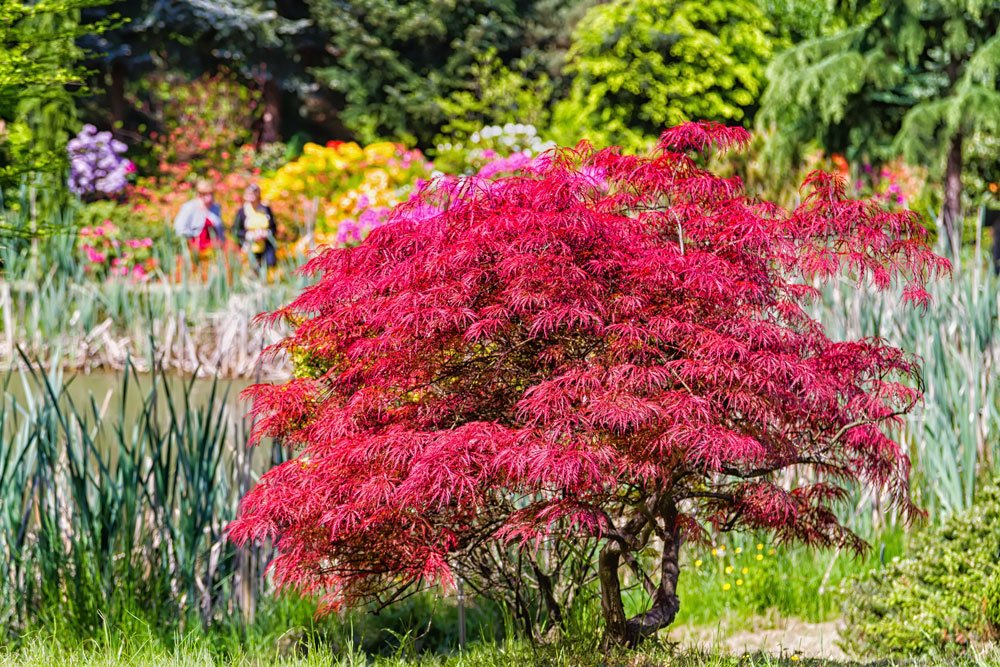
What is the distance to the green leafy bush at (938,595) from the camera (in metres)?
3.79

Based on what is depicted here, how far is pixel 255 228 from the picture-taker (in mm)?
9875

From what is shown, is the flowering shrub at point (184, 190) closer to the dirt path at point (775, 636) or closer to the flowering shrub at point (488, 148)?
the flowering shrub at point (488, 148)

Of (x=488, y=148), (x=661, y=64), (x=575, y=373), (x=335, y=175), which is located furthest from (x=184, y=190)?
Answer: (x=575, y=373)

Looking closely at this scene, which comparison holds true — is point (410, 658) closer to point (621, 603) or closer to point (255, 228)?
point (621, 603)

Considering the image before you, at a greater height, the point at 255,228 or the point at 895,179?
the point at 255,228

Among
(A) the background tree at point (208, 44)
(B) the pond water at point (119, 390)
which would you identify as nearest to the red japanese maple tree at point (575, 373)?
(B) the pond water at point (119, 390)

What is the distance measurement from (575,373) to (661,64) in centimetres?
1436

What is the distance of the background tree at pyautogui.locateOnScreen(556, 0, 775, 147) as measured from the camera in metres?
16.3

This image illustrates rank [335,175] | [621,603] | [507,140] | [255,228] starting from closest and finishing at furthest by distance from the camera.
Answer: [621,603] → [255,228] → [335,175] → [507,140]

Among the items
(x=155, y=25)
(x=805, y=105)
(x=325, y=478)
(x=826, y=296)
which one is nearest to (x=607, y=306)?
(x=325, y=478)

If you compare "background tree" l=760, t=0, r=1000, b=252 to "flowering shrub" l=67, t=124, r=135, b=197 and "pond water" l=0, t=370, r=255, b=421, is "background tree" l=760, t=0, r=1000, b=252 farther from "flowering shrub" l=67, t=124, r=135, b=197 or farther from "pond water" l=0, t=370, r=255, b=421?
"flowering shrub" l=67, t=124, r=135, b=197

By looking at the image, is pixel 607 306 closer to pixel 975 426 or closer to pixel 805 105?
pixel 975 426

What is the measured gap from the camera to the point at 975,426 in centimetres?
455

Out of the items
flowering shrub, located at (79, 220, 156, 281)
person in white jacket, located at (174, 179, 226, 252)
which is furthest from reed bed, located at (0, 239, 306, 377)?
flowering shrub, located at (79, 220, 156, 281)
